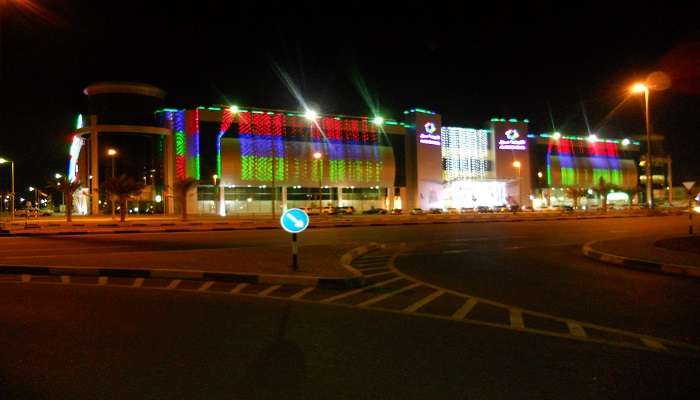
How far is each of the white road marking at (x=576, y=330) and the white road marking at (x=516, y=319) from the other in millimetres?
647

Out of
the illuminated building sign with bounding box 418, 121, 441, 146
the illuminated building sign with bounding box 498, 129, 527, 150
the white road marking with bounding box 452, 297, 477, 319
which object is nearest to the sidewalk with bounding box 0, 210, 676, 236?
the white road marking with bounding box 452, 297, 477, 319

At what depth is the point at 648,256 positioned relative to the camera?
51.8 feet

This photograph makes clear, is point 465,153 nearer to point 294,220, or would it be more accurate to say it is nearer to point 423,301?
point 294,220

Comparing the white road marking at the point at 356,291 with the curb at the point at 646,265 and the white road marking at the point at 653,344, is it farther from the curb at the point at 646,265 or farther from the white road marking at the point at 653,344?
the curb at the point at 646,265

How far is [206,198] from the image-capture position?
82.6 m

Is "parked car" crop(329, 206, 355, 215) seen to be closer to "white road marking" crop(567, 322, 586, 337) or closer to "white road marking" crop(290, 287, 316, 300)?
"white road marking" crop(290, 287, 316, 300)

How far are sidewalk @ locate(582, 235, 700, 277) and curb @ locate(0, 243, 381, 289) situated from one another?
8005mm

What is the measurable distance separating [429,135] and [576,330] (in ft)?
315

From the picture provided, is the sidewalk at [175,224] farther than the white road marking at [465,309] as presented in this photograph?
Yes

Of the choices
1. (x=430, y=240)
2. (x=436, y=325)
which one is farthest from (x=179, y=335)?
(x=430, y=240)

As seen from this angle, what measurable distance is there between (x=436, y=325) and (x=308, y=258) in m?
8.42

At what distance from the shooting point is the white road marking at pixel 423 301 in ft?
29.6

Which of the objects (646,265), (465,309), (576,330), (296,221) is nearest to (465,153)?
(646,265)

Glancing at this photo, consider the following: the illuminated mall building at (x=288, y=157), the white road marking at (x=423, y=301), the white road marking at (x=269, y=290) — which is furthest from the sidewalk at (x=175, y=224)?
the white road marking at (x=423, y=301)
